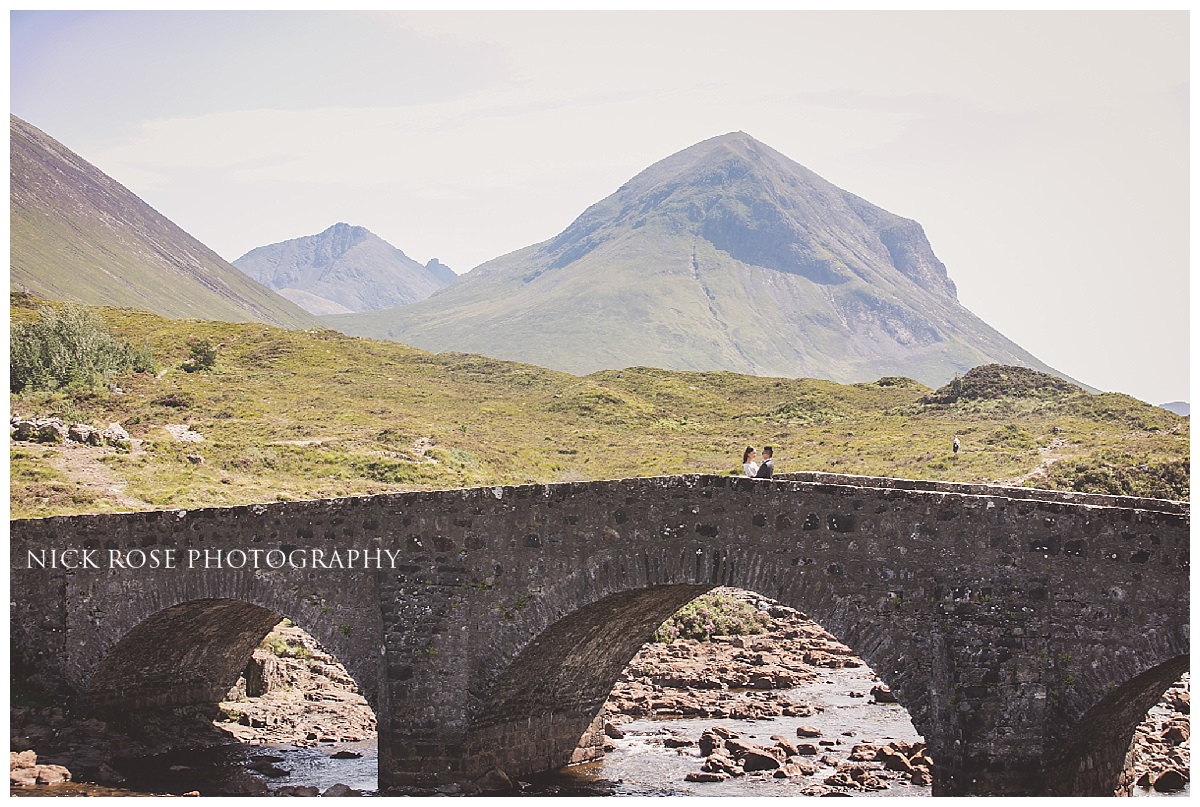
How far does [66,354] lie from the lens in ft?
182

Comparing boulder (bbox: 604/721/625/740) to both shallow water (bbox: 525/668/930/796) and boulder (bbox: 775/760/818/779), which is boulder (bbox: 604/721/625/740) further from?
boulder (bbox: 775/760/818/779)

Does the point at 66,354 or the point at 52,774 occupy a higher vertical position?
the point at 66,354

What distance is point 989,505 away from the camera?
13.1m

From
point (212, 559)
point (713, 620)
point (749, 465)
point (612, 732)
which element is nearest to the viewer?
point (749, 465)

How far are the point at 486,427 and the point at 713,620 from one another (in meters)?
29.7

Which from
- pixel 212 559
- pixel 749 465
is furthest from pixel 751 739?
pixel 212 559

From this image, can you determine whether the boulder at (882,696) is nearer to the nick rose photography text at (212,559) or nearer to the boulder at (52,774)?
the nick rose photography text at (212,559)

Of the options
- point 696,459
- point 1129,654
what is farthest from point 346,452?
point 1129,654

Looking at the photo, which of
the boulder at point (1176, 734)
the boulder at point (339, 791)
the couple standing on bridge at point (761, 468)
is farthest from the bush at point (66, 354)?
the boulder at point (1176, 734)

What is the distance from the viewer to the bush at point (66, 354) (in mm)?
53219

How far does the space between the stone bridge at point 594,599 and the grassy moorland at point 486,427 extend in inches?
467

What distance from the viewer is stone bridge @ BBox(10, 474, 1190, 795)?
41.8ft

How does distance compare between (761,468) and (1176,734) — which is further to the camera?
(1176,734)

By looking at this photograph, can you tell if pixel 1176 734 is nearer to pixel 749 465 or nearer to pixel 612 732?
pixel 749 465
